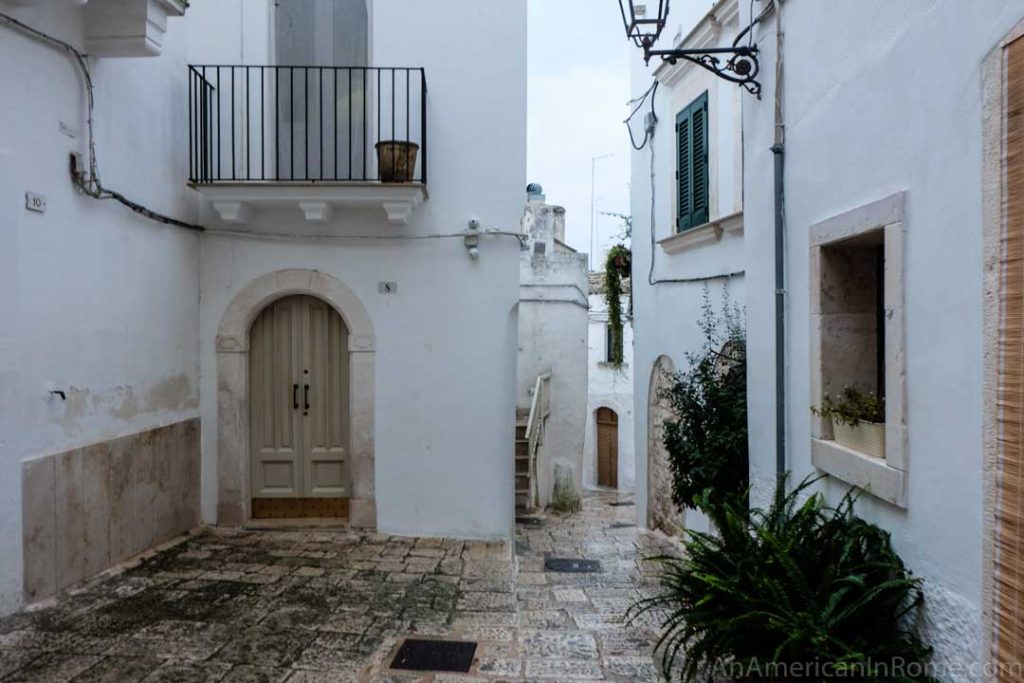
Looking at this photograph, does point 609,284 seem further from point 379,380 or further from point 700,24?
point 379,380

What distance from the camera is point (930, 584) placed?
9.12 ft

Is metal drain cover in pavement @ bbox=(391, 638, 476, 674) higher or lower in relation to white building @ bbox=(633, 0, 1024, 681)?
lower

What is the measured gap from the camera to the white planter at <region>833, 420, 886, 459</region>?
3.29 m

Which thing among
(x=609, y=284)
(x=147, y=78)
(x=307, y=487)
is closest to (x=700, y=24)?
(x=609, y=284)

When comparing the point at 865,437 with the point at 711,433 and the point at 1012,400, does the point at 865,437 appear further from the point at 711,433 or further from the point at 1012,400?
the point at 711,433

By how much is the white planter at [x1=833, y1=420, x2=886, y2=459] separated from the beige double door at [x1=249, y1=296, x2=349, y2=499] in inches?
179

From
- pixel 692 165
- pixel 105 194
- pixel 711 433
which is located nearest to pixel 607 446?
pixel 692 165

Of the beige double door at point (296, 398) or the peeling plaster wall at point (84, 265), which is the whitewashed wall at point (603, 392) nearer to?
the beige double door at point (296, 398)

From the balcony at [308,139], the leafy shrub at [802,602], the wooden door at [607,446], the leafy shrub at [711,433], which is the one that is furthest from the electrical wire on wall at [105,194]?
the wooden door at [607,446]

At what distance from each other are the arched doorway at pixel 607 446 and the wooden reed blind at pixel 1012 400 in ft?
61.5

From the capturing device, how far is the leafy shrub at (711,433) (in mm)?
5288

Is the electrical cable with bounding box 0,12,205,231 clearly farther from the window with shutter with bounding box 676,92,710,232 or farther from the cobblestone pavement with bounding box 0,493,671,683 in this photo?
the window with shutter with bounding box 676,92,710,232

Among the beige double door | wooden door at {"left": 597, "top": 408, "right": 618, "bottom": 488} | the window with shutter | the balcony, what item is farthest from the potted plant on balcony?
wooden door at {"left": 597, "top": 408, "right": 618, "bottom": 488}

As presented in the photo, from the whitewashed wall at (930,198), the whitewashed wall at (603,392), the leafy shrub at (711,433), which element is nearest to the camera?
the whitewashed wall at (930,198)
